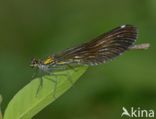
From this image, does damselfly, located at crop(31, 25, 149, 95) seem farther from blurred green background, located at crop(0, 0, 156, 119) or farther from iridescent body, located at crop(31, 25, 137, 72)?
blurred green background, located at crop(0, 0, 156, 119)

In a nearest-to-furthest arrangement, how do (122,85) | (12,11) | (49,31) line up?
(122,85), (49,31), (12,11)

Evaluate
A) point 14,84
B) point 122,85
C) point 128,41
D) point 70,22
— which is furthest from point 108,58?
point 70,22

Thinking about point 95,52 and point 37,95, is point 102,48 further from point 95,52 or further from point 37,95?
point 37,95

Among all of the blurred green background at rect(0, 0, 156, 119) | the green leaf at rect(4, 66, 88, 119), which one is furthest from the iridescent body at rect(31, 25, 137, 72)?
the blurred green background at rect(0, 0, 156, 119)

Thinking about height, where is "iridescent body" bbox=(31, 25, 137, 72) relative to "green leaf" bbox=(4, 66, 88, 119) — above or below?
above

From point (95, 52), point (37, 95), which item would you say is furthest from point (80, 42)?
point (37, 95)

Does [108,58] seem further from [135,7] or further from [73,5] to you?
[73,5]

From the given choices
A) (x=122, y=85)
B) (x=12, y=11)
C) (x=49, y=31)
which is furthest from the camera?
(x=12, y=11)
